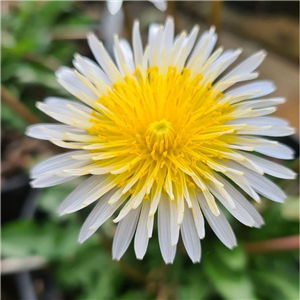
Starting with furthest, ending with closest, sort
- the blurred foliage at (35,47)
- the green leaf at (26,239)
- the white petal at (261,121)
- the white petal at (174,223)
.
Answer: the blurred foliage at (35,47), the green leaf at (26,239), the white petal at (261,121), the white petal at (174,223)

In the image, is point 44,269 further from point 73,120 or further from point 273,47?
point 273,47

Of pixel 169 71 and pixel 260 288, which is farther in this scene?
pixel 260 288

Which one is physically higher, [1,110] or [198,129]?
[198,129]

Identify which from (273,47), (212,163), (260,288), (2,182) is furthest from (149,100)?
(273,47)

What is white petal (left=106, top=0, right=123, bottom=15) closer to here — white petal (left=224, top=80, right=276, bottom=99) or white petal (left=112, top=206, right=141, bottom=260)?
white petal (left=224, top=80, right=276, bottom=99)

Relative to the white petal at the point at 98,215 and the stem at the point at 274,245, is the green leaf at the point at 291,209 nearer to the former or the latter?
the stem at the point at 274,245

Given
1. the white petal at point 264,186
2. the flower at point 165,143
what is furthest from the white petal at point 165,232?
the white petal at point 264,186

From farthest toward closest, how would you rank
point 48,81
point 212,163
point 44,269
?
point 48,81, point 44,269, point 212,163
